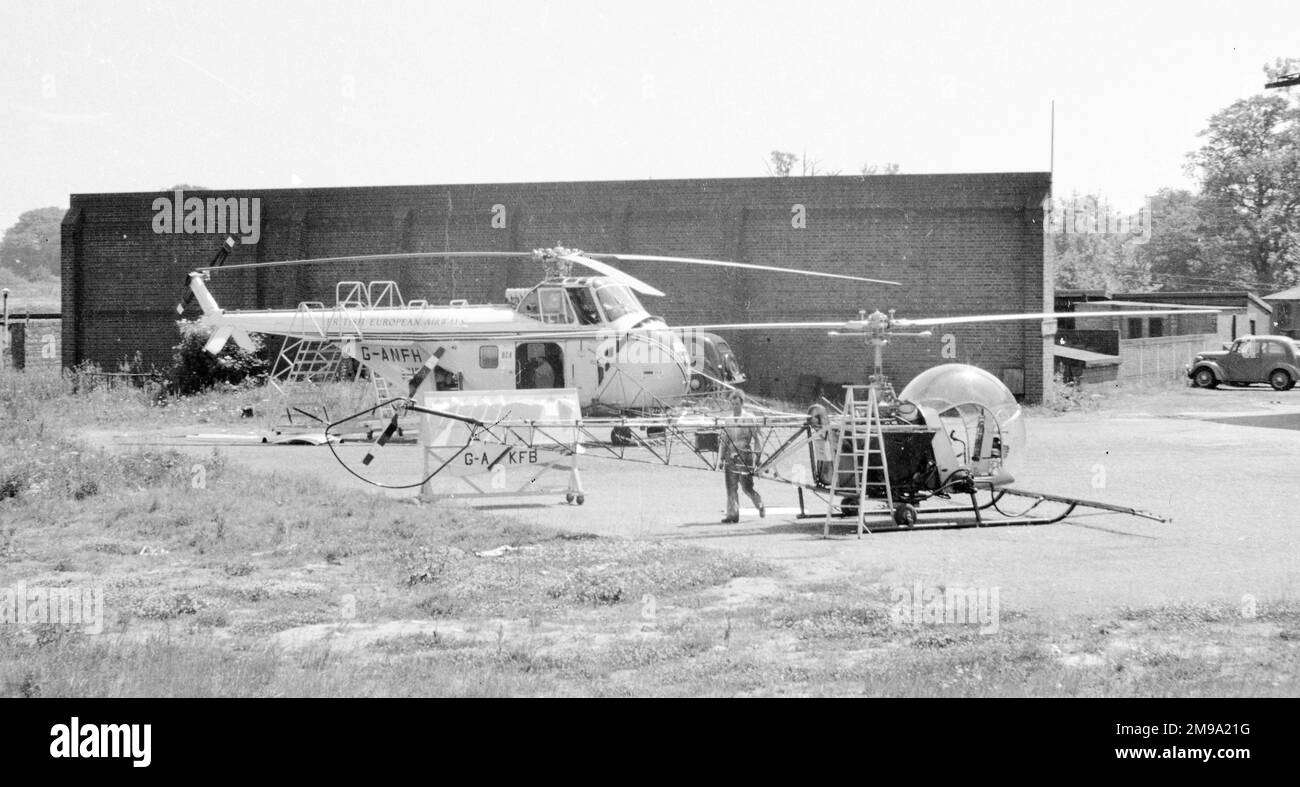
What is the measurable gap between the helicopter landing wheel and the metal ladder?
105mm

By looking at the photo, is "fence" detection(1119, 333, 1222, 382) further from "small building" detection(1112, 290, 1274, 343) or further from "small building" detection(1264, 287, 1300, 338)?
"small building" detection(1264, 287, 1300, 338)

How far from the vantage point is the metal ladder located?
14188 millimetres

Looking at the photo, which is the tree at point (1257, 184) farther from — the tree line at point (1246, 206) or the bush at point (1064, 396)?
the bush at point (1064, 396)

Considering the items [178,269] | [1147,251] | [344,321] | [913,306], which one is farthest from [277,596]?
[1147,251]

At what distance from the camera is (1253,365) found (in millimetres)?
43906

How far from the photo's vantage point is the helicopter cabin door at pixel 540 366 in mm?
23156

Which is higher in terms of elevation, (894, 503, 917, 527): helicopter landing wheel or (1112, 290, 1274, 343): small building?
(1112, 290, 1274, 343): small building

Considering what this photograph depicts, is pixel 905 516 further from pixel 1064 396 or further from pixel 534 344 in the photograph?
pixel 1064 396

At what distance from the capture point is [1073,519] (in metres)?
14.9

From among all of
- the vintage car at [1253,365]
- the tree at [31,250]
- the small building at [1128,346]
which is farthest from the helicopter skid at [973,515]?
the tree at [31,250]

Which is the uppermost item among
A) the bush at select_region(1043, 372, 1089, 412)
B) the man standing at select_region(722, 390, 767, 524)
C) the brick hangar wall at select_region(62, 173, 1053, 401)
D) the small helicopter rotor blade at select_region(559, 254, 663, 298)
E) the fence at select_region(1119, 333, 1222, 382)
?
the brick hangar wall at select_region(62, 173, 1053, 401)

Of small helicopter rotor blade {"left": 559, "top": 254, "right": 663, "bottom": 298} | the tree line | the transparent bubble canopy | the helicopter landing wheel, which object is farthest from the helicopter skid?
the tree line

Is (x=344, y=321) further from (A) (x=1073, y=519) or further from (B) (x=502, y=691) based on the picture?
(B) (x=502, y=691)
